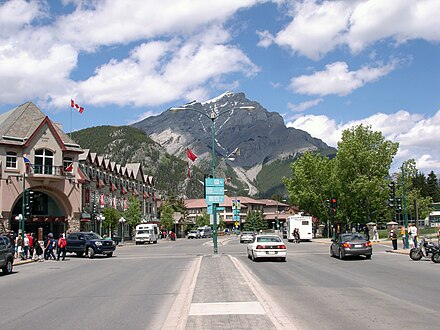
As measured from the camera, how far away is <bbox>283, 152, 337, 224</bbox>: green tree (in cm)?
7869

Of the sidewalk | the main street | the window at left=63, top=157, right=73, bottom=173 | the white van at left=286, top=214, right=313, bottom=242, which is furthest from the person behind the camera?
the white van at left=286, top=214, right=313, bottom=242

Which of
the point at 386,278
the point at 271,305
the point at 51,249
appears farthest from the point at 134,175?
the point at 271,305

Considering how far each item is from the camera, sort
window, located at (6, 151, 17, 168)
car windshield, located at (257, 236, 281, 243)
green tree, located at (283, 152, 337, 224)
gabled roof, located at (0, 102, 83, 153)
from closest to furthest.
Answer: car windshield, located at (257, 236, 281, 243) < window, located at (6, 151, 17, 168) < gabled roof, located at (0, 102, 83, 153) < green tree, located at (283, 152, 337, 224)

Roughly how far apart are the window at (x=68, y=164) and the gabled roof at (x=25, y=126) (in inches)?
47.7

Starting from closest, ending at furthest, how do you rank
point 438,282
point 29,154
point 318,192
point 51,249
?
point 438,282, point 51,249, point 29,154, point 318,192

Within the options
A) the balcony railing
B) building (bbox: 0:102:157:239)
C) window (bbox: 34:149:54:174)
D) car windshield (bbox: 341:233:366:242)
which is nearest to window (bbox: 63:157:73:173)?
building (bbox: 0:102:157:239)

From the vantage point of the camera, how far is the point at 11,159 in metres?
53.8

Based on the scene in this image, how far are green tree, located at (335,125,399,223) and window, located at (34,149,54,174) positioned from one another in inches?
1434

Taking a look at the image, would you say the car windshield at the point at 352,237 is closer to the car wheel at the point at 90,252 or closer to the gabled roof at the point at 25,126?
the car wheel at the point at 90,252

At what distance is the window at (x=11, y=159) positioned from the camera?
53.5 m

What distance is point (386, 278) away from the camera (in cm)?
1873

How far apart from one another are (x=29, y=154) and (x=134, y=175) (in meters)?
33.6

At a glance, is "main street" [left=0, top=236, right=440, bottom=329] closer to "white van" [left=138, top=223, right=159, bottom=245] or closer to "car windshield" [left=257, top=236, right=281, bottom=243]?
"car windshield" [left=257, top=236, right=281, bottom=243]

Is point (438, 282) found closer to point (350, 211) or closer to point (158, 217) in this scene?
point (350, 211)
